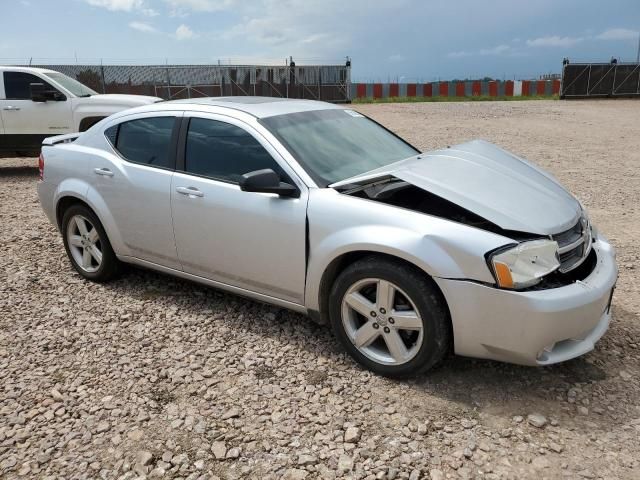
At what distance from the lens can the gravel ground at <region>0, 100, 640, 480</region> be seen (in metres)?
2.53

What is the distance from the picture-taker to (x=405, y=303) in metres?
2.98

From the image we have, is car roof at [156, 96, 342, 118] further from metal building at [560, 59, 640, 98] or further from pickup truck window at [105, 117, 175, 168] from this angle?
metal building at [560, 59, 640, 98]

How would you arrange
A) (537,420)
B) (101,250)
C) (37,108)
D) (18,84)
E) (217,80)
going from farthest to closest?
(217,80) < (18,84) < (37,108) < (101,250) < (537,420)

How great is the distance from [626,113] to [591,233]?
19.6 m

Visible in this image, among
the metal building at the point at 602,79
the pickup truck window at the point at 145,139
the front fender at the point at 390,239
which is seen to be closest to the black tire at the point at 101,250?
the pickup truck window at the point at 145,139

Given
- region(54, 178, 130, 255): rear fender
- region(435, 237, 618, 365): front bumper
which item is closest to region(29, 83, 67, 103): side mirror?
region(54, 178, 130, 255): rear fender

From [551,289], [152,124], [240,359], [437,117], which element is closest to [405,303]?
[551,289]

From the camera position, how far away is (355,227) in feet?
9.88

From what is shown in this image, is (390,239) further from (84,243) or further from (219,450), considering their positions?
(84,243)

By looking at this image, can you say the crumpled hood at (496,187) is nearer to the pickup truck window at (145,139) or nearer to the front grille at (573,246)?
the front grille at (573,246)

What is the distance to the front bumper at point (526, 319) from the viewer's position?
263cm

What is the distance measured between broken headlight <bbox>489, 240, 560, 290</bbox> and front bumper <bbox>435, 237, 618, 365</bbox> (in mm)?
55

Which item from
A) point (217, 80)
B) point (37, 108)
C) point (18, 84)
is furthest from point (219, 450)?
point (217, 80)

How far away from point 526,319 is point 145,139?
3.08 metres
